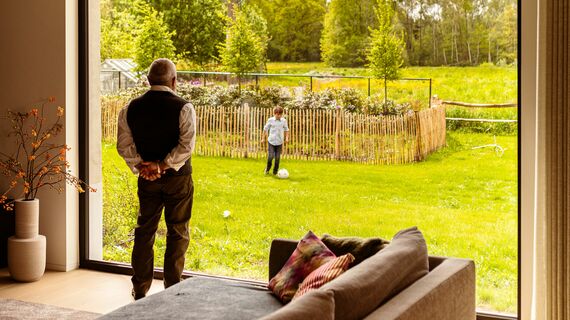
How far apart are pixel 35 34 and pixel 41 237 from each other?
160cm

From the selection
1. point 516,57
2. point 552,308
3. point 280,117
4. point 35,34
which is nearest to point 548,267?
point 552,308

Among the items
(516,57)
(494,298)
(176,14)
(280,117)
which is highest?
(176,14)

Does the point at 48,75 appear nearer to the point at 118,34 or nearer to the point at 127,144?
the point at 118,34

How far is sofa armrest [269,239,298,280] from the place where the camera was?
430 cm

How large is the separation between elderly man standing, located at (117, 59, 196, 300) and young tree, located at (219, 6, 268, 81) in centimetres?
112

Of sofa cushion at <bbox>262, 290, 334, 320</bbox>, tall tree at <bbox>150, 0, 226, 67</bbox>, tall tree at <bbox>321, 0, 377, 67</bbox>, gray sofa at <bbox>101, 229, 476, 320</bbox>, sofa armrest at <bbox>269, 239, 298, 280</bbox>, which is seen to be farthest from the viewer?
tall tree at <bbox>150, 0, 226, 67</bbox>

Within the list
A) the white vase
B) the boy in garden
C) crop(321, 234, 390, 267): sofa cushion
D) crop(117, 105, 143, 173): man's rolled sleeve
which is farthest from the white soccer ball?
crop(321, 234, 390, 267): sofa cushion

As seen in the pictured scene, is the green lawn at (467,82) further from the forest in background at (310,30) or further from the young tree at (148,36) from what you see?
the young tree at (148,36)

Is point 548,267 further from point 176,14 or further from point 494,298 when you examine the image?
point 176,14

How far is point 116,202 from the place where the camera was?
22.4ft

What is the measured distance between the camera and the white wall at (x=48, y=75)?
20.9ft

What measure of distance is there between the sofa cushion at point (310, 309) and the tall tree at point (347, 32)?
348cm

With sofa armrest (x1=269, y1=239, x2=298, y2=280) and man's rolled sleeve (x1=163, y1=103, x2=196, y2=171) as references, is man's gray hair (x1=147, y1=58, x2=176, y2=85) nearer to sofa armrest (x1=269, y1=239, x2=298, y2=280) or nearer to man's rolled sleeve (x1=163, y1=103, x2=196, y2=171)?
man's rolled sleeve (x1=163, y1=103, x2=196, y2=171)

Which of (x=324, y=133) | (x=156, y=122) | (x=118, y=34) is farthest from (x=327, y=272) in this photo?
(x=118, y=34)
